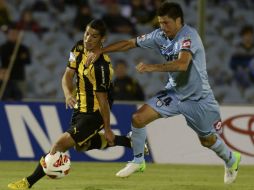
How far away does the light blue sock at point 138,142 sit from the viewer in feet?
33.0

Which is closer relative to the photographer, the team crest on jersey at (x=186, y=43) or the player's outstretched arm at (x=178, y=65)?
the player's outstretched arm at (x=178, y=65)

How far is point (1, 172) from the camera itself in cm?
1155

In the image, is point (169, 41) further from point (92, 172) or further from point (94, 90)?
point (92, 172)

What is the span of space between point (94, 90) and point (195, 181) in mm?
2028

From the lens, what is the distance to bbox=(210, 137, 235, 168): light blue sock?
10.1 meters

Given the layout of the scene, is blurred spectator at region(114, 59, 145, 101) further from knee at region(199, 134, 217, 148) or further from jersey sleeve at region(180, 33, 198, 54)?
jersey sleeve at region(180, 33, 198, 54)

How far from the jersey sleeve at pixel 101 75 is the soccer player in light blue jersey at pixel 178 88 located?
117mm

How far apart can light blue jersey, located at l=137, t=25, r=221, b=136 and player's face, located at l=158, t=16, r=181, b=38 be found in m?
0.08

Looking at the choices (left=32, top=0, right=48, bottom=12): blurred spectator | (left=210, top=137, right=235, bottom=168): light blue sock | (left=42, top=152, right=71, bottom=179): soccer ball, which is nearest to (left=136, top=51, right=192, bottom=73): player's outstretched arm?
Answer: (left=210, top=137, right=235, bottom=168): light blue sock

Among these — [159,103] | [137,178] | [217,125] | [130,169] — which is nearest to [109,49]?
[159,103]

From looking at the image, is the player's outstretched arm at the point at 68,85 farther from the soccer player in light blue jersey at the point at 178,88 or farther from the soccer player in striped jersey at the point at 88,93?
the soccer player in light blue jersey at the point at 178,88

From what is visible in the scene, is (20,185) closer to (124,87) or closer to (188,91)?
(188,91)

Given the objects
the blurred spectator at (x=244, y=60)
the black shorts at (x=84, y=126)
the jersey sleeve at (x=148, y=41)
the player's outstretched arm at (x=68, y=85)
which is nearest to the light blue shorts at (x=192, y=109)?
the jersey sleeve at (x=148, y=41)

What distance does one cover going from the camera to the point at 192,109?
9.84 meters
